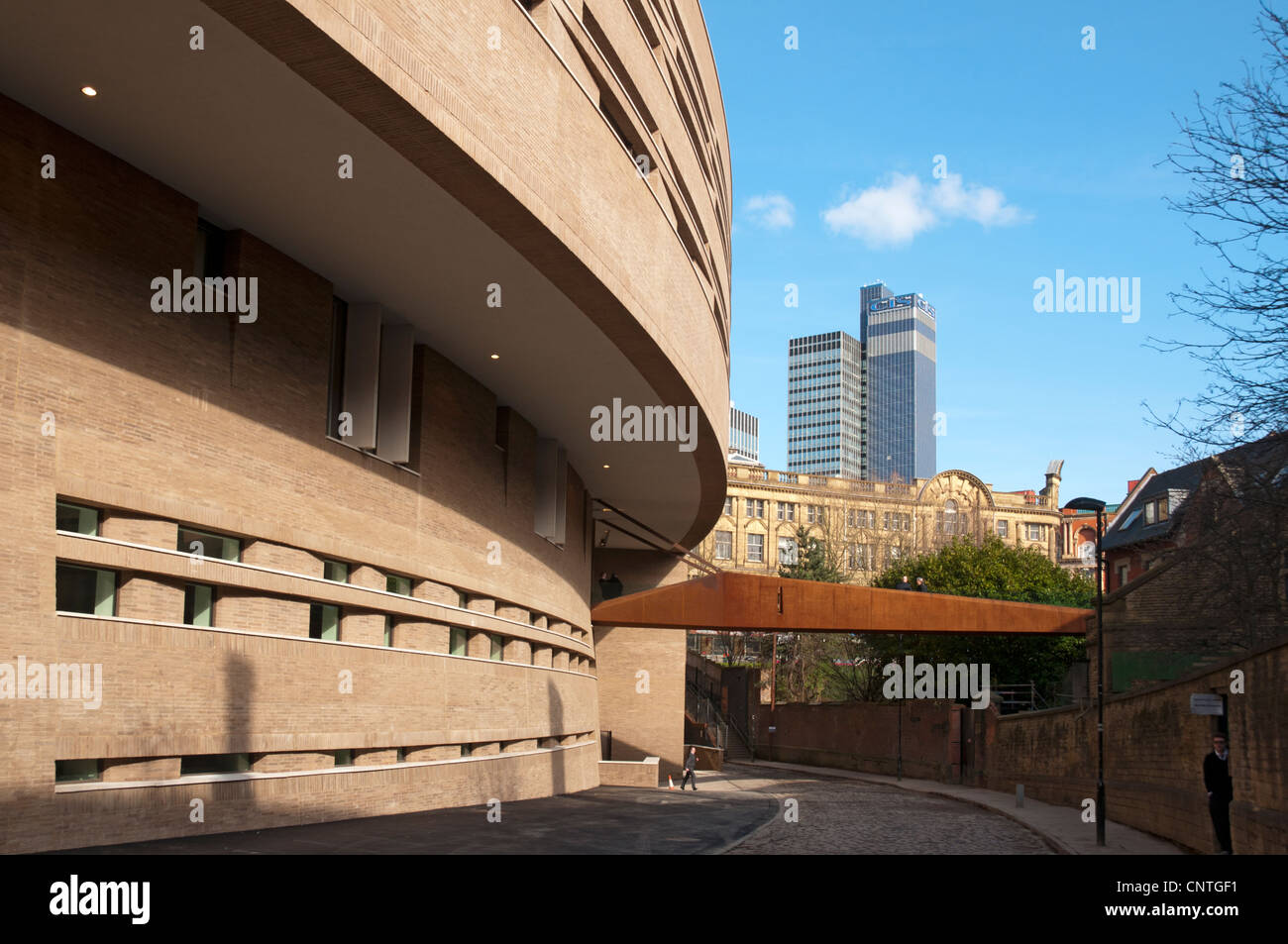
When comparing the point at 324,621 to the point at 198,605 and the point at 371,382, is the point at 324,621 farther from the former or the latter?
the point at 371,382

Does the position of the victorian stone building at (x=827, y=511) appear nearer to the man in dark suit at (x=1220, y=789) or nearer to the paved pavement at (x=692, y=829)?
the paved pavement at (x=692, y=829)

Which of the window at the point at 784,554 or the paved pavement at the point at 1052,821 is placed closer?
the paved pavement at the point at 1052,821

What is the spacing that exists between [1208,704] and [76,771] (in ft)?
49.1

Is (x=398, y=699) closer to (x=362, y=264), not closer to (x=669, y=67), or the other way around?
(x=362, y=264)

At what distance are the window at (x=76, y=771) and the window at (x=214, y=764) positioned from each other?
1.32 meters

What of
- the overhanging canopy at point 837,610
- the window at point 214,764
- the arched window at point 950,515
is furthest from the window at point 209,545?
the arched window at point 950,515

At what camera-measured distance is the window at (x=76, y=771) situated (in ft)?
41.2

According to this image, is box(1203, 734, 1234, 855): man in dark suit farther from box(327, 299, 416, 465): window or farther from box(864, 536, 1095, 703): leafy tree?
box(864, 536, 1095, 703): leafy tree

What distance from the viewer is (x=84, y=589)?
13195mm

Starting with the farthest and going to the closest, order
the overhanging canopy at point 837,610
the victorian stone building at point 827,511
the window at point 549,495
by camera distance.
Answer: the victorian stone building at point 827,511, the overhanging canopy at point 837,610, the window at point 549,495

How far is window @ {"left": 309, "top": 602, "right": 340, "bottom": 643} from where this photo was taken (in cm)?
1747

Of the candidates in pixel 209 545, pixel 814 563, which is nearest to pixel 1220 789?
pixel 209 545

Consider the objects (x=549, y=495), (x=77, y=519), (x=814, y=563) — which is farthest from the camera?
(x=814, y=563)

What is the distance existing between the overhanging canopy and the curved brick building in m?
8.88
